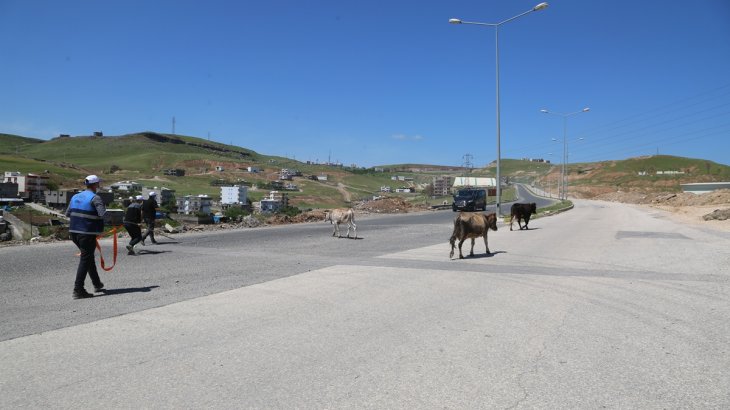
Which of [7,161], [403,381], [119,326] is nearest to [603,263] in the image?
[403,381]

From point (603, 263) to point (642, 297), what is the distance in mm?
4294

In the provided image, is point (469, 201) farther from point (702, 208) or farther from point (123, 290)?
point (123, 290)

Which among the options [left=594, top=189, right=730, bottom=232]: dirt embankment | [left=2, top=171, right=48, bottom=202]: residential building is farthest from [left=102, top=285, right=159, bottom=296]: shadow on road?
[left=2, top=171, right=48, bottom=202]: residential building

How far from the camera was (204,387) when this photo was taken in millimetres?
4273

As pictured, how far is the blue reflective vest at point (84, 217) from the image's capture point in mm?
7934

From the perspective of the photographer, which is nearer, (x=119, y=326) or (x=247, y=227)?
(x=119, y=326)

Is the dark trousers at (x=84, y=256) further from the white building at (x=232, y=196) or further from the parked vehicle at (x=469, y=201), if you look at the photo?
the white building at (x=232, y=196)

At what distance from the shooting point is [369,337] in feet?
18.8

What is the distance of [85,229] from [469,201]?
38722 mm

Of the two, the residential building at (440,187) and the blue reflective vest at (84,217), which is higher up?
the residential building at (440,187)

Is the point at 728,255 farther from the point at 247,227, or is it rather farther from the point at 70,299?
the point at 247,227

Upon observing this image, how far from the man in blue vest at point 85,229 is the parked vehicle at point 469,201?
37891mm

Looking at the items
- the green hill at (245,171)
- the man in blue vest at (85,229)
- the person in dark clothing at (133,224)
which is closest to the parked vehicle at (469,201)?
the person in dark clothing at (133,224)

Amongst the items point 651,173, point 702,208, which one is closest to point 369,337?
point 702,208
